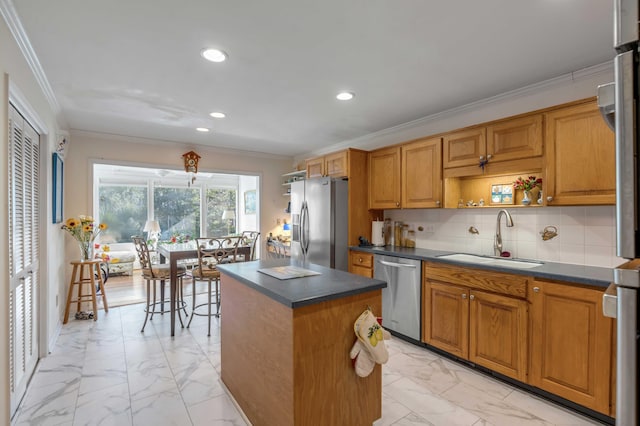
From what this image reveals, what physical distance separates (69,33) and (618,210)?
2748mm

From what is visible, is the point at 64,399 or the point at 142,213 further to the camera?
the point at 142,213

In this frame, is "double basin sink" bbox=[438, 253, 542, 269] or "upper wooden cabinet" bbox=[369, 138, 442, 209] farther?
"upper wooden cabinet" bbox=[369, 138, 442, 209]

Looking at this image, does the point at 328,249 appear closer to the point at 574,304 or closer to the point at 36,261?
the point at 574,304

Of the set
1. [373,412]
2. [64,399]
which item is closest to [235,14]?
[373,412]

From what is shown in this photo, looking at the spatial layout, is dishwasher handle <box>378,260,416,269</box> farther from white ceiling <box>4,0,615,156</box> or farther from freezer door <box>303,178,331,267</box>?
white ceiling <box>4,0,615,156</box>

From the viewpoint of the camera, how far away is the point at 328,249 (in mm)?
3836

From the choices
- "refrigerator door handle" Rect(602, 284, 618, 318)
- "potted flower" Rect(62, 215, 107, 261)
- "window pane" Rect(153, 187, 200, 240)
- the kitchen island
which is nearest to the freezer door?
the kitchen island

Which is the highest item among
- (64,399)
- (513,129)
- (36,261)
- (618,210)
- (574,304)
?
(513,129)

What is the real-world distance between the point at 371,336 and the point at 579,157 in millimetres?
1974

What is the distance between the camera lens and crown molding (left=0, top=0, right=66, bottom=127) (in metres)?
1.67

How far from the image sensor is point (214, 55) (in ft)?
7.13

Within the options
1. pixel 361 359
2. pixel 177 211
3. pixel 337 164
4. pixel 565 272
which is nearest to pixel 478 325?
pixel 565 272

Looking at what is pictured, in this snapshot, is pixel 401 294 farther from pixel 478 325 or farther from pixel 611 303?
pixel 611 303

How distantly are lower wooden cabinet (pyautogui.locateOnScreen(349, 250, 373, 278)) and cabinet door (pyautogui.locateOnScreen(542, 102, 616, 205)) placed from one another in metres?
1.80
